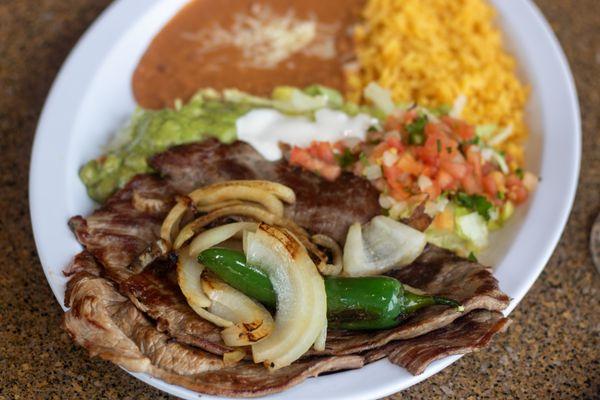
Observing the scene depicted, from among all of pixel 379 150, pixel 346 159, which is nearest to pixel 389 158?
pixel 379 150

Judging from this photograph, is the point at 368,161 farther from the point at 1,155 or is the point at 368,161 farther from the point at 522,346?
the point at 1,155

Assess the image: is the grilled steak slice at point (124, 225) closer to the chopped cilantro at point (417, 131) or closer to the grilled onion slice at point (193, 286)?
the grilled onion slice at point (193, 286)

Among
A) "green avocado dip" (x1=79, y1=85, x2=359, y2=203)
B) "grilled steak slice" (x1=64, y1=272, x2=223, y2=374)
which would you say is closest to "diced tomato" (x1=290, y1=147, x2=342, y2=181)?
"green avocado dip" (x1=79, y1=85, x2=359, y2=203)

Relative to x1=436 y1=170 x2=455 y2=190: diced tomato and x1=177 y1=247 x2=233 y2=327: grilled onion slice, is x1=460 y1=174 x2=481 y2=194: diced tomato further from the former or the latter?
x1=177 y1=247 x2=233 y2=327: grilled onion slice

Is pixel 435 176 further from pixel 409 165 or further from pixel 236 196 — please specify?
pixel 236 196

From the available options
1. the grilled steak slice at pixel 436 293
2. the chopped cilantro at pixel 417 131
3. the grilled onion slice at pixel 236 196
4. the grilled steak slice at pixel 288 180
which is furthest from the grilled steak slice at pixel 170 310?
the chopped cilantro at pixel 417 131
